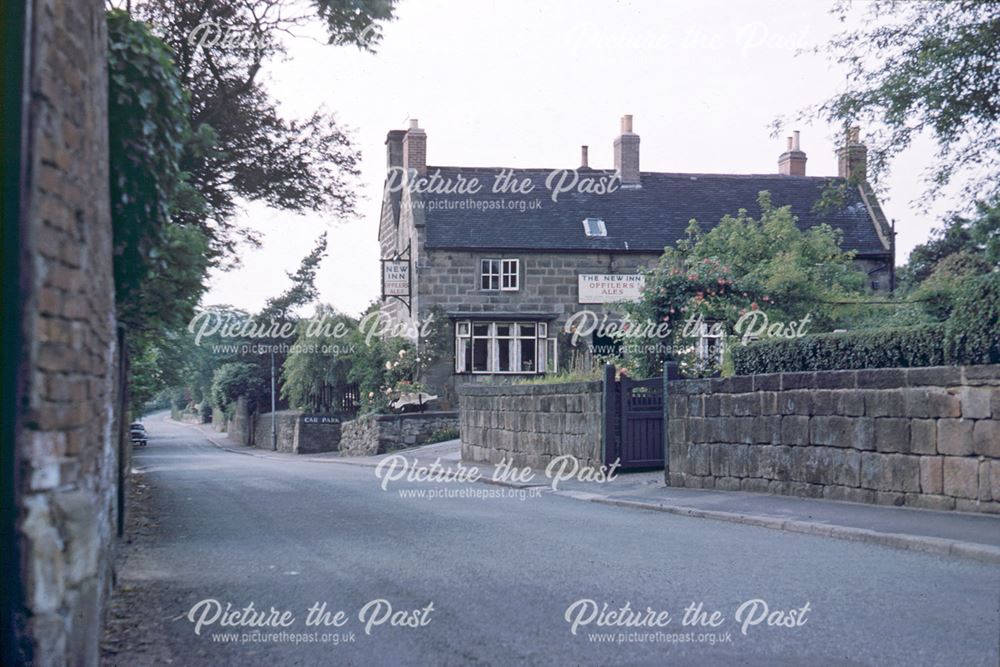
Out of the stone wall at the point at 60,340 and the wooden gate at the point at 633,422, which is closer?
the stone wall at the point at 60,340

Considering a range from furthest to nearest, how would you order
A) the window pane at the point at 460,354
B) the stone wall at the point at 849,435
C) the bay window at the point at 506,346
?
the bay window at the point at 506,346 < the window pane at the point at 460,354 < the stone wall at the point at 849,435

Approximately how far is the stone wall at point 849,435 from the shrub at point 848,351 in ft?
0.75

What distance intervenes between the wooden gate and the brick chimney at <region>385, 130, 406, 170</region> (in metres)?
25.4

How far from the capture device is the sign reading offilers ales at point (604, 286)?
38031 millimetres

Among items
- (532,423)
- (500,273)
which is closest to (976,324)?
(532,423)

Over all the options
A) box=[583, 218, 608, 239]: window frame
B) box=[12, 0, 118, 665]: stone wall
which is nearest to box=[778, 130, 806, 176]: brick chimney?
box=[583, 218, 608, 239]: window frame

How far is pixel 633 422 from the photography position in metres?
18.8

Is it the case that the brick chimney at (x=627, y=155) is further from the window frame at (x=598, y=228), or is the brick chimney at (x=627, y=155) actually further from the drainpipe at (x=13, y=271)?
the drainpipe at (x=13, y=271)

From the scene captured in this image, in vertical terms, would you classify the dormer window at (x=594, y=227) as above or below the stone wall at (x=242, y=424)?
above

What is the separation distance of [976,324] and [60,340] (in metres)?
9.66

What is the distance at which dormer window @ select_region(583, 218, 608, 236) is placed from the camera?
38.6 metres

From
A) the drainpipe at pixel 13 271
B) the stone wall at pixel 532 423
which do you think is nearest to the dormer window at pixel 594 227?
the stone wall at pixel 532 423

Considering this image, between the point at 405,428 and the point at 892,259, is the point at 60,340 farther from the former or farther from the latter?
the point at 892,259

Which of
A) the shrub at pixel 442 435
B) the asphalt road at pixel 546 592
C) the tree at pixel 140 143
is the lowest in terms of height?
the shrub at pixel 442 435
